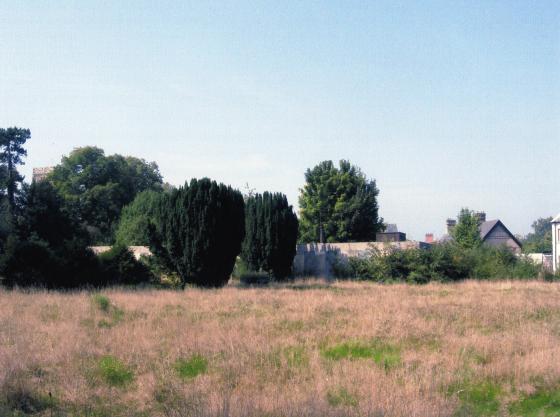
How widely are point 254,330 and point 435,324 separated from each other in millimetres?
4154

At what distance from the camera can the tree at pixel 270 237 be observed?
A: 3297 cm

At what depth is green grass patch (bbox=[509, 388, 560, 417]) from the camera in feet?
26.1

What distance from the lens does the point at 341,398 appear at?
809cm

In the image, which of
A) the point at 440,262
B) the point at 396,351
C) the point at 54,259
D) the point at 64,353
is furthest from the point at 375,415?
the point at 440,262

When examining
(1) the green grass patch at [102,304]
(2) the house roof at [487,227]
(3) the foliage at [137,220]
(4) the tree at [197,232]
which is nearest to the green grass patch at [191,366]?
(1) the green grass patch at [102,304]

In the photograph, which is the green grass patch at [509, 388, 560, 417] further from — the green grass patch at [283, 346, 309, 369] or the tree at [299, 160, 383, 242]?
the tree at [299, 160, 383, 242]

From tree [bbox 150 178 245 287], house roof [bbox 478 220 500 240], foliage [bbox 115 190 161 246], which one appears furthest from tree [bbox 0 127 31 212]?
house roof [bbox 478 220 500 240]

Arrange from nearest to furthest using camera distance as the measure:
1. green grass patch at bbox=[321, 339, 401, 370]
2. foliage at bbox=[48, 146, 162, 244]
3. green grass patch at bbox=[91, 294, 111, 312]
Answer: green grass patch at bbox=[321, 339, 401, 370] → green grass patch at bbox=[91, 294, 111, 312] → foliage at bbox=[48, 146, 162, 244]

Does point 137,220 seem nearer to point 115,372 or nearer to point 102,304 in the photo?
point 102,304

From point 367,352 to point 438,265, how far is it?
2175 cm

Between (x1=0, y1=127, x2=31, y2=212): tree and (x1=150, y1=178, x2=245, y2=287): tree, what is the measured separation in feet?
45.5

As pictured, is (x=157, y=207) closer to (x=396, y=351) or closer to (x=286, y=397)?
(x=396, y=351)

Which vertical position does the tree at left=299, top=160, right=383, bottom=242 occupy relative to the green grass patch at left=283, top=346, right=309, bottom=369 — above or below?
above

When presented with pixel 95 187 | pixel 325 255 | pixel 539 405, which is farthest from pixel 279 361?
pixel 95 187
